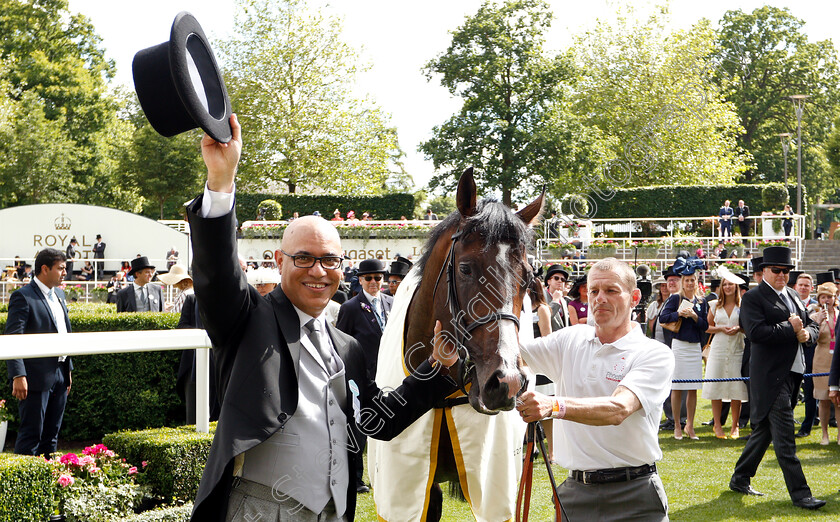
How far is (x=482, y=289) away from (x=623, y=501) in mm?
1265


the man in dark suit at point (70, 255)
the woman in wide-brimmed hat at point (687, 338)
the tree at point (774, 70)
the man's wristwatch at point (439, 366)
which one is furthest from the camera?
the tree at point (774, 70)

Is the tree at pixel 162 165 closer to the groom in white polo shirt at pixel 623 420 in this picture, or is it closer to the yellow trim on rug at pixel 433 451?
the yellow trim on rug at pixel 433 451

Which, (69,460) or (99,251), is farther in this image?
(99,251)

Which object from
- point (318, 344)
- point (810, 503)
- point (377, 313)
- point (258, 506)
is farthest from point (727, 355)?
point (258, 506)

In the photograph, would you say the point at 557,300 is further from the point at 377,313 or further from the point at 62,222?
the point at 62,222

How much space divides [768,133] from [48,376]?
41.8 meters

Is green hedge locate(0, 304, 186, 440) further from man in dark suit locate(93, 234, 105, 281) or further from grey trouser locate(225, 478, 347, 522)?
man in dark suit locate(93, 234, 105, 281)

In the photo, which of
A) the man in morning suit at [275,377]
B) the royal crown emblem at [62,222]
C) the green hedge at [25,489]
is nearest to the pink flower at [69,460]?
the green hedge at [25,489]

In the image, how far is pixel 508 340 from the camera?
8.91 feet

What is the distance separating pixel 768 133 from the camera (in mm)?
41344

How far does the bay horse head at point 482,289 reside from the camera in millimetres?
2648

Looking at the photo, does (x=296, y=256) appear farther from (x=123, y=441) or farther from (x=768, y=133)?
(x=768, y=133)

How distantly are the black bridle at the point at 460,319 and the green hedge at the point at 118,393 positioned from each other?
5.52 metres

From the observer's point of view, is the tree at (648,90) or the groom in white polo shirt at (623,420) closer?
the groom in white polo shirt at (623,420)
